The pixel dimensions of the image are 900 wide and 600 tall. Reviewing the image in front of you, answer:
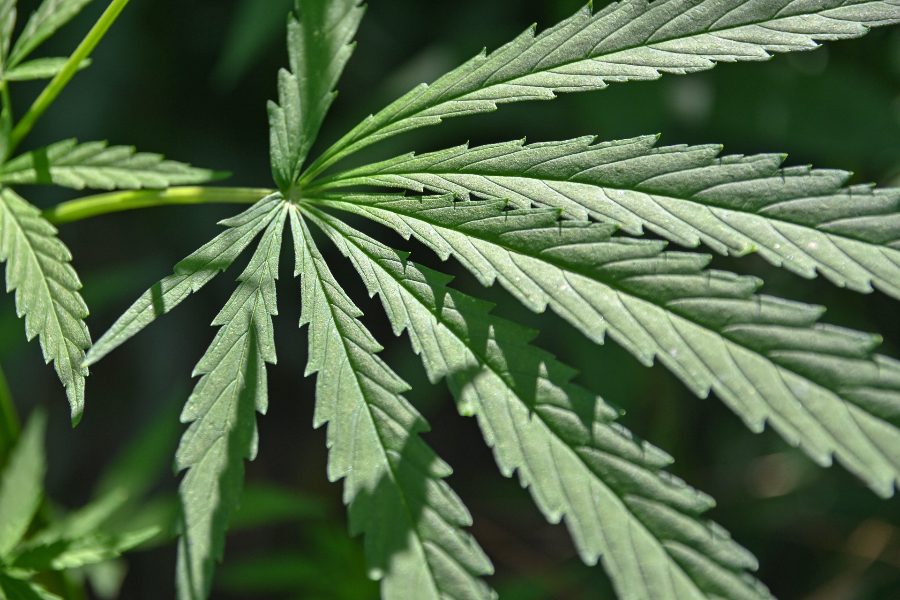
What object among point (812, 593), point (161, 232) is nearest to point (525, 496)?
point (812, 593)

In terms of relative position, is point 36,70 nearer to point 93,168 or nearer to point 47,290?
point 93,168

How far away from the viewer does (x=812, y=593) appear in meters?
2.30

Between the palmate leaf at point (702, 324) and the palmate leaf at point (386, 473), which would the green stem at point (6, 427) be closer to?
the palmate leaf at point (386, 473)

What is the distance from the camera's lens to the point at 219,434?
0.84 meters

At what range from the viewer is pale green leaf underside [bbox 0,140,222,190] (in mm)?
1016

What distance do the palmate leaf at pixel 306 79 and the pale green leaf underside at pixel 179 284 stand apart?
0.12m

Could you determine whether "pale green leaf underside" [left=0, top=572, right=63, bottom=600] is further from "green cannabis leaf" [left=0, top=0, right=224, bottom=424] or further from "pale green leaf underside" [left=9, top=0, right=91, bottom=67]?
"pale green leaf underside" [left=9, top=0, right=91, bottom=67]

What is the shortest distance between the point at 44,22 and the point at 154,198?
0.34m

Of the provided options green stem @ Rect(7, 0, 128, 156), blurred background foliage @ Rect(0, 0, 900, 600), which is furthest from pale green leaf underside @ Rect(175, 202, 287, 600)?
blurred background foliage @ Rect(0, 0, 900, 600)

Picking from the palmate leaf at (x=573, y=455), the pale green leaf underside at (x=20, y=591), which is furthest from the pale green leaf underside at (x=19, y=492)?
the palmate leaf at (x=573, y=455)

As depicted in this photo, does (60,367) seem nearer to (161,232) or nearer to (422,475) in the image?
(422,475)

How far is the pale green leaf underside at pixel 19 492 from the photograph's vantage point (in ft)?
3.77

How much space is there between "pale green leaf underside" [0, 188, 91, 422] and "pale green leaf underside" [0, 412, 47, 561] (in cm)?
45

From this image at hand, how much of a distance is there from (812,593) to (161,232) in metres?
2.73
